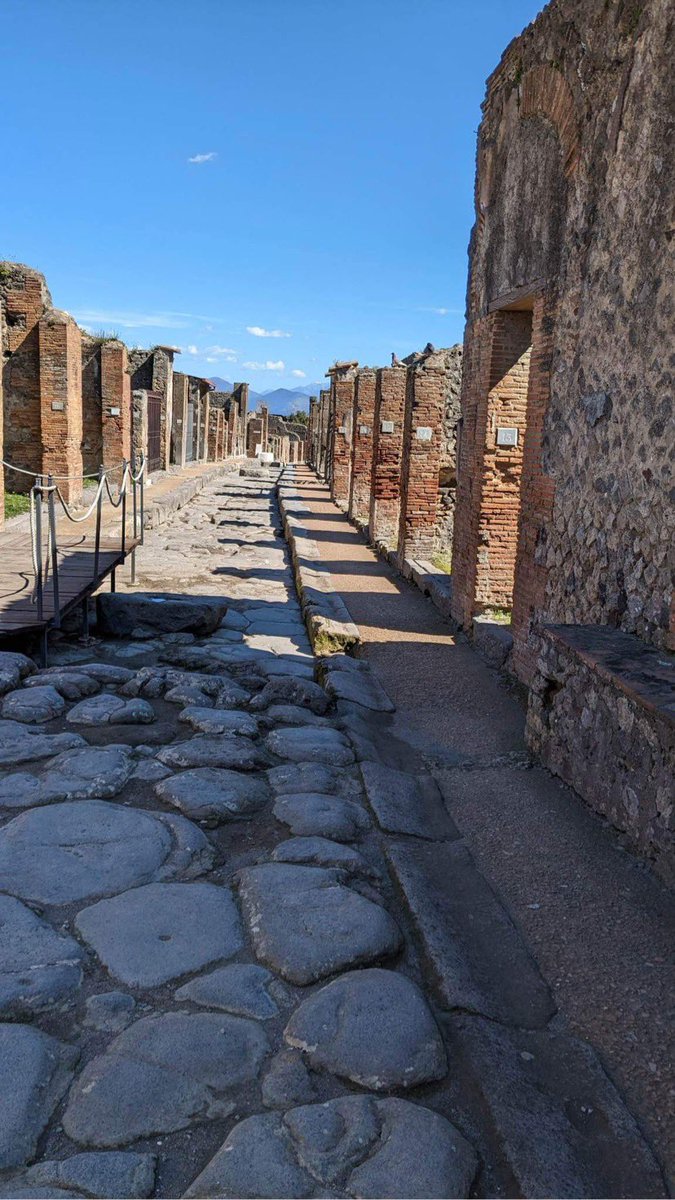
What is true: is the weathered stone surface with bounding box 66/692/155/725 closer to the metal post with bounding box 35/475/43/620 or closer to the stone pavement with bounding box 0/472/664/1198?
the stone pavement with bounding box 0/472/664/1198

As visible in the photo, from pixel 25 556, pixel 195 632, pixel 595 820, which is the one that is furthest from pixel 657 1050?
pixel 25 556

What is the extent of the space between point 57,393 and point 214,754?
12.8 meters

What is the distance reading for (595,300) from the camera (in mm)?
5102

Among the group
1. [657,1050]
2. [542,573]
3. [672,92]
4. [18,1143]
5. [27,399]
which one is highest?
[672,92]

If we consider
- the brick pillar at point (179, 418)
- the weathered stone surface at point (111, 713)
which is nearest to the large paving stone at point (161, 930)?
the weathered stone surface at point (111, 713)

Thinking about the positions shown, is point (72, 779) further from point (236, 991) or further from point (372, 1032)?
point (372, 1032)

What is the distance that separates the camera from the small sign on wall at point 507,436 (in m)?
7.76

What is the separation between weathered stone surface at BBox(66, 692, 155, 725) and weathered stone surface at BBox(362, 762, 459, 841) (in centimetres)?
114

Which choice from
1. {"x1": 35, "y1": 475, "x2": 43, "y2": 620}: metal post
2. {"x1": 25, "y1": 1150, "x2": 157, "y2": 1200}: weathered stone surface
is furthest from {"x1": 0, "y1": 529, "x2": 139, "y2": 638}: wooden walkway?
{"x1": 25, "y1": 1150, "x2": 157, "y2": 1200}: weathered stone surface

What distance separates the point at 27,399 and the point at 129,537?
731 cm

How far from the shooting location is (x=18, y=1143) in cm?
185

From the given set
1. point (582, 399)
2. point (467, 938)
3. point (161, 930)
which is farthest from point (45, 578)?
point (467, 938)

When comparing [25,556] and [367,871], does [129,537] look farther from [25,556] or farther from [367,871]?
[367,871]

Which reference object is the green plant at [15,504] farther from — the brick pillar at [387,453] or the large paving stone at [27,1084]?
the large paving stone at [27,1084]
